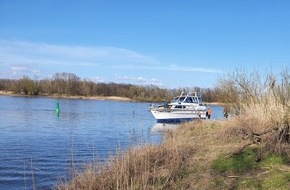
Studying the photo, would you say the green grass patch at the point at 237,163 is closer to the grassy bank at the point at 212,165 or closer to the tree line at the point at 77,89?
the grassy bank at the point at 212,165

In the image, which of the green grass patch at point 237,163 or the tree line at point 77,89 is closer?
the green grass patch at point 237,163

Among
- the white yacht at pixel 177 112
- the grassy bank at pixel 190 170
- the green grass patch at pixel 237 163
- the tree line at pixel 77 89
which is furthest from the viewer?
the tree line at pixel 77 89

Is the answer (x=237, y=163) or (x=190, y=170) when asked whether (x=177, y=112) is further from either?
(x=237, y=163)

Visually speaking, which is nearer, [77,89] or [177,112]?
[177,112]

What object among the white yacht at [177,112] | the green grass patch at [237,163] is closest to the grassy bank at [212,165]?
the green grass patch at [237,163]

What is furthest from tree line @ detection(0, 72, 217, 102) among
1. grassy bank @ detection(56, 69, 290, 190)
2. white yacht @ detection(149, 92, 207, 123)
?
grassy bank @ detection(56, 69, 290, 190)

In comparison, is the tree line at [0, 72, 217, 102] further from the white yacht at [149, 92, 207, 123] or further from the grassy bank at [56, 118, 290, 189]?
the grassy bank at [56, 118, 290, 189]

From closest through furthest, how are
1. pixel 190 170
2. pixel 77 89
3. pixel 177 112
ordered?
pixel 190 170 < pixel 177 112 < pixel 77 89

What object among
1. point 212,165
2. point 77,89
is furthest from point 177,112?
point 77,89

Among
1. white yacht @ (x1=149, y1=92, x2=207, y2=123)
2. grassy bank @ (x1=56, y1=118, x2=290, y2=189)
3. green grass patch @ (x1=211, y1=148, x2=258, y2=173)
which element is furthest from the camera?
white yacht @ (x1=149, y1=92, x2=207, y2=123)

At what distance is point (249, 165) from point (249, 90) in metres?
13.1

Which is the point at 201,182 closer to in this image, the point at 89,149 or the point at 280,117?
the point at 280,117

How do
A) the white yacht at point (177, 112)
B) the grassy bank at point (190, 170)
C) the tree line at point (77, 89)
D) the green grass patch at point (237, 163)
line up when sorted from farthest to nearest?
the tree line at point (77, 89)
the white yacht at point (177, 112)
the green grass patch at point (237, 163)
the grassy bank at point (190, 170)

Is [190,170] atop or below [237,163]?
below
